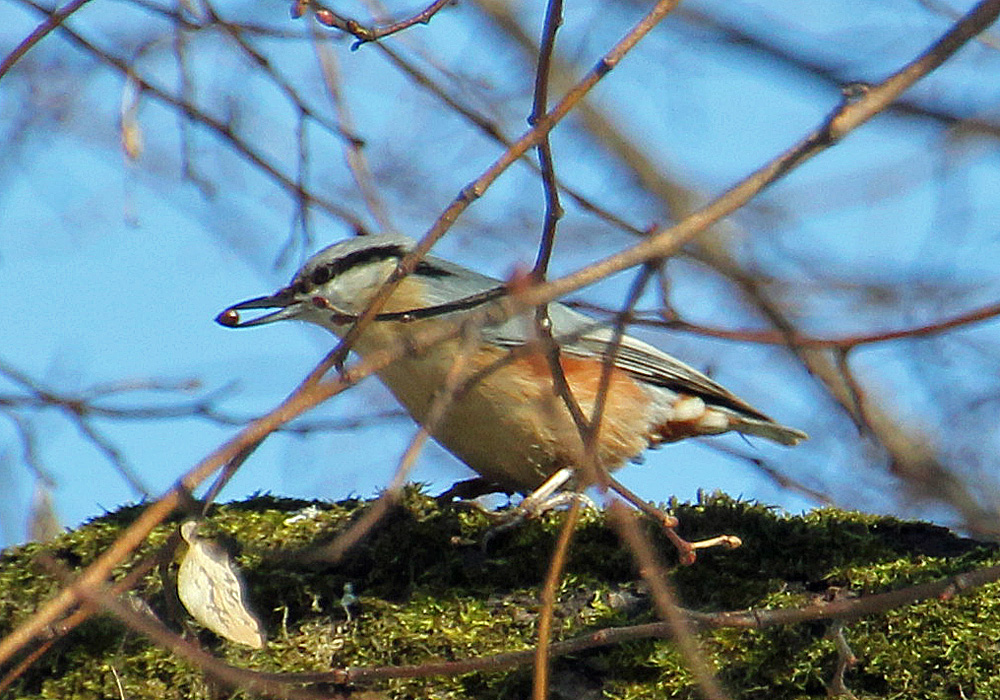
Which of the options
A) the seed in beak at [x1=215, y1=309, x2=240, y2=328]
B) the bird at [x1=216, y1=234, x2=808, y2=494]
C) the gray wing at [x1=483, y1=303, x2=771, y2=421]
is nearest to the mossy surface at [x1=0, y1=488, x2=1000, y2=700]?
the seed in beak at [x1=215, y1=309, x2=240, y2=328]

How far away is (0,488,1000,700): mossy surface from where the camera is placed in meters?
2.57

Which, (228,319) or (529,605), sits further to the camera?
(529,605)

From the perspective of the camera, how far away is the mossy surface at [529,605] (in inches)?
101

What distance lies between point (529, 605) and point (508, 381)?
1.07 meters

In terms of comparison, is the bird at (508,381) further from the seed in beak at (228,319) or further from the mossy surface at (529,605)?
the seed in beak at (228,319)

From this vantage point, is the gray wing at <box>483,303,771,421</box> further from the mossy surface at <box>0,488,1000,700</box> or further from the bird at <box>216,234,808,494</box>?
the mossy surface at <box>0,488,1000,700</box>

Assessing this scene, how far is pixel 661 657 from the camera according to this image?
102 inches

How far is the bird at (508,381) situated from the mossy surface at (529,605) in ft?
2.12

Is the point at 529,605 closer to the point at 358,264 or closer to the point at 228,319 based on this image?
the point at 228,319

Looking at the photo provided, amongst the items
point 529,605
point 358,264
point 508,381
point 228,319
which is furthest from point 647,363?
point 228,319


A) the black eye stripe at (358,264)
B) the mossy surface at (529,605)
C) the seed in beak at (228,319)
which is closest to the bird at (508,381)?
the black eye stripe at (358,264)

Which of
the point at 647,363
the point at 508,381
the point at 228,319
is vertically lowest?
the point at 228,319

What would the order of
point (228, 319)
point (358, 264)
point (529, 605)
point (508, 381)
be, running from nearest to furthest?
1. point (228, 319)
2. point (529, 605)
3. point (508, 381)
4. point (358, 264)

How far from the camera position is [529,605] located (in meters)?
2.85
